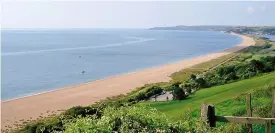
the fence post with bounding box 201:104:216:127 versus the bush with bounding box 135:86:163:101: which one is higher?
the fence post with bounding box 201:104:216:127

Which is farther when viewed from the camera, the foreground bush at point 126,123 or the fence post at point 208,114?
the fence post at point 208,114

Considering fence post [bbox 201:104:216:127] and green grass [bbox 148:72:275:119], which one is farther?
green grass [bbox 148:72:275:119]

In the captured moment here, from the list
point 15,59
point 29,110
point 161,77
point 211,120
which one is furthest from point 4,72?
point 211,120

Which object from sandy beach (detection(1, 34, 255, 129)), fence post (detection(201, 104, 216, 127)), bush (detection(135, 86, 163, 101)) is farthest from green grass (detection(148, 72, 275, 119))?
sandy beach (detection(1, 34, 255, 129))

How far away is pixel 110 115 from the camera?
27.8ft

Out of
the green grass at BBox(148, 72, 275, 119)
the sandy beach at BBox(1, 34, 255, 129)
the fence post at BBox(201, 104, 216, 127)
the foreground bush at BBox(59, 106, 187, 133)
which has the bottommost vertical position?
the sandy beach at BBox(1, 34, 255, 129)

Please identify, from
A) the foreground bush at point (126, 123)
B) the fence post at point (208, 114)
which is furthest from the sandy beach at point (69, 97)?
the foreground bush at point (126, 123)

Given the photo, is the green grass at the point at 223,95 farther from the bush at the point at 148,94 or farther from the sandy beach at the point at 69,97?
the sandy beach at the point at 69,97

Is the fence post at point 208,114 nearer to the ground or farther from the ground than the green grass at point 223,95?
farther from the ground

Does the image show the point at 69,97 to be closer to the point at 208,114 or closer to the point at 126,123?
the point at 208,114

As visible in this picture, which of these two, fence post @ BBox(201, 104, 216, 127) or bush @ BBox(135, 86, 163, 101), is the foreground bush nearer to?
fence post @ BBox(201, 104, 216, 127)

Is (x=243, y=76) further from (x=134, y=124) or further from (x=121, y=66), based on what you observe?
(x=121, y=66)

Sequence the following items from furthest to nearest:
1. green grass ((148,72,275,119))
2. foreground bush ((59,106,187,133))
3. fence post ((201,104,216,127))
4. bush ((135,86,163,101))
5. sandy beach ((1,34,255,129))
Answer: bush ((135,86,163,101))
sandy beach ((1,34,255,129))
green grass ((148,72,275,119))
fence post ((201,104,216,127))
foreground bush ((59,106,187,133))

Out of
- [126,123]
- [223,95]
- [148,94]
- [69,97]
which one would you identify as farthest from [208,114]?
[69,97]
